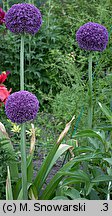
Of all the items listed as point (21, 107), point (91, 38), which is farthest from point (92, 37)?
point (21, 107)

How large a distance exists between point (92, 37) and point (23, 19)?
1.28ft

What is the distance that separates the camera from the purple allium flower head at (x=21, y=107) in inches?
81.8

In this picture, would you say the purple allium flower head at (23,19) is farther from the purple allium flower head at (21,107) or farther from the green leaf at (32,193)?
the green leaf at (32,193)

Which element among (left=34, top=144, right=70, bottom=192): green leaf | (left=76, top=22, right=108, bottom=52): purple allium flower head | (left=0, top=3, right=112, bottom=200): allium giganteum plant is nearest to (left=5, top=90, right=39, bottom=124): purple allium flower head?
(left=0, top=3, right=112, bottom=200): allium giganteum plant

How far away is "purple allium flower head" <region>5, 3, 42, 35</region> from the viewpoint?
231 cm

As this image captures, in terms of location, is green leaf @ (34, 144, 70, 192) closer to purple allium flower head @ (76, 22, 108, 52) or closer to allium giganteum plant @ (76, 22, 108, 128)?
allium giganteum plant @ (76, 22, 108, 128)

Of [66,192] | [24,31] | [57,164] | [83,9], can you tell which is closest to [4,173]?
[66,192]

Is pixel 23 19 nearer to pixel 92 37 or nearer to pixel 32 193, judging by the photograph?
pixel 92 37

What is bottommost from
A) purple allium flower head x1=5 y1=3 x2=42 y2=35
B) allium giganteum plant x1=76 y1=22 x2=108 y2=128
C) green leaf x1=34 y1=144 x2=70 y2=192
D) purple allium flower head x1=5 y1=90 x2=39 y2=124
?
green leaf x1=34 y1=144 x2=70 y2=192

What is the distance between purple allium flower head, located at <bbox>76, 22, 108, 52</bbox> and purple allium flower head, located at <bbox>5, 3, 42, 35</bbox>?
27cm

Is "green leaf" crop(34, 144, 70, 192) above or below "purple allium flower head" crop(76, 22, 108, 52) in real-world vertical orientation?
below

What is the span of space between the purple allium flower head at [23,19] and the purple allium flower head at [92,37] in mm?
270

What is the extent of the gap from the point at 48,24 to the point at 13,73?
83cm

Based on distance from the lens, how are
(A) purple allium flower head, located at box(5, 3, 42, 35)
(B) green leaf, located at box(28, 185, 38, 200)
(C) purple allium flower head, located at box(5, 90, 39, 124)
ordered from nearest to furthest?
1. (C) purple allium flower head, located at box(5, 90, 39, 124)
2. (A) purple allium flower head, located at box(5, 3, 42, 35)
3. (B) green leaf, located at box(28, 185, 38, 200)
